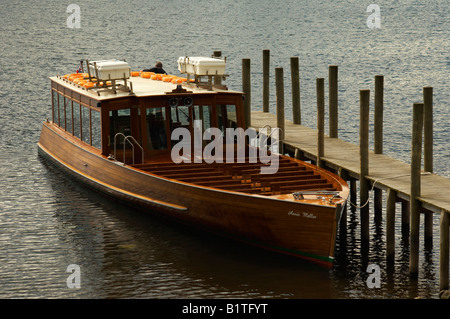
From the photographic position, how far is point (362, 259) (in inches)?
794

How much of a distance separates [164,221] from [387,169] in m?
6.22

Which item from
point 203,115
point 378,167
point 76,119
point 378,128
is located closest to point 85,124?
point 76,119

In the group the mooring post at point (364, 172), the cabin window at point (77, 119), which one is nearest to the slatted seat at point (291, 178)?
the mooring post at point (364, 172)

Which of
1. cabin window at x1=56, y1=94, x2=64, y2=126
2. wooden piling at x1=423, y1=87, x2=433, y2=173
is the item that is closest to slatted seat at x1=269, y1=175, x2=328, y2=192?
wooden piling at x1=423, y1=87, x2=433, y2=173

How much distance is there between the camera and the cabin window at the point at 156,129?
23109 millimetres

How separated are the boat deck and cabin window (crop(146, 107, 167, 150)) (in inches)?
27.9

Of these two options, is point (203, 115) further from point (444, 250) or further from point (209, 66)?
point (444, 250)

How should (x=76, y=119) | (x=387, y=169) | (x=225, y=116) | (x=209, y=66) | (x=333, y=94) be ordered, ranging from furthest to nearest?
(x=76, y=119) → (x=333, y=94) → (x=209, y=66) → (x=225, y=116) → (x=387, y=169)

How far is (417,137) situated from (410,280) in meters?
3.23

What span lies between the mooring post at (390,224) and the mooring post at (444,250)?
184 cm

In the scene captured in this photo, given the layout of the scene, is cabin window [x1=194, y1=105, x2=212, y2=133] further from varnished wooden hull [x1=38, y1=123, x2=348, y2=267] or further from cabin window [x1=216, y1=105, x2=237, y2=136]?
varnished wooden hull [x1=38, y1=123, x2=348, y2=267]

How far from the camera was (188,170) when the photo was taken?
22.2m

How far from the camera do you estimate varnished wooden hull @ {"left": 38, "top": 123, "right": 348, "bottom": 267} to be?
1830 cm
